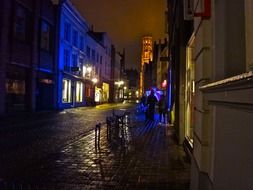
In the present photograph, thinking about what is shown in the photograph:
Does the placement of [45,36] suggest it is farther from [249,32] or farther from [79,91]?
[249,32]

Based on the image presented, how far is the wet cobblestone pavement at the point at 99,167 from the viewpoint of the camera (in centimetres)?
617

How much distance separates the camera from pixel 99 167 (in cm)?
755

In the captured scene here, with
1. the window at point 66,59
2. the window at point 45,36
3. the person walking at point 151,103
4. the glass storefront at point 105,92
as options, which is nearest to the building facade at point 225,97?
the person walking at point 151,103

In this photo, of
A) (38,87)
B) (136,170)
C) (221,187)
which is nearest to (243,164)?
(221,187)

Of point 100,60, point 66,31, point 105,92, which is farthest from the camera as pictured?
point 105,92

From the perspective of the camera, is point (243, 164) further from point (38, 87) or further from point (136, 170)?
point (38, 87)

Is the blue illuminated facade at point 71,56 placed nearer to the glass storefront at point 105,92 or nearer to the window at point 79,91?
the window at point 79,91

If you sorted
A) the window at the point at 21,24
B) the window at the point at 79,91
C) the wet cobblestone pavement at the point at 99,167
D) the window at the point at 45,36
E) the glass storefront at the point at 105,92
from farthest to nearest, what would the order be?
the glass storefront at the point at 105,92, the window at the point at 79,91, the window at the point at 45,36, the window at the point at 21,24, the wet cobblestone pavement at the point at 99,167

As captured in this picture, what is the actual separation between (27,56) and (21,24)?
2.40 meters

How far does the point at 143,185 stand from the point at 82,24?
4040cm

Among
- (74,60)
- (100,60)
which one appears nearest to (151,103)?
(74,60)

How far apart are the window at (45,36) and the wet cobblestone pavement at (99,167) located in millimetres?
20379

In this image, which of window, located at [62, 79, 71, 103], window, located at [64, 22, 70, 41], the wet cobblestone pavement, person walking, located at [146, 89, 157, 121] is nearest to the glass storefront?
window, located at [62, 79, 71, 103]

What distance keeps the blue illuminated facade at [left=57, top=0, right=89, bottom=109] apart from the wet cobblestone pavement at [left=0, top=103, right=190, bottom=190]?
80.7 ft
